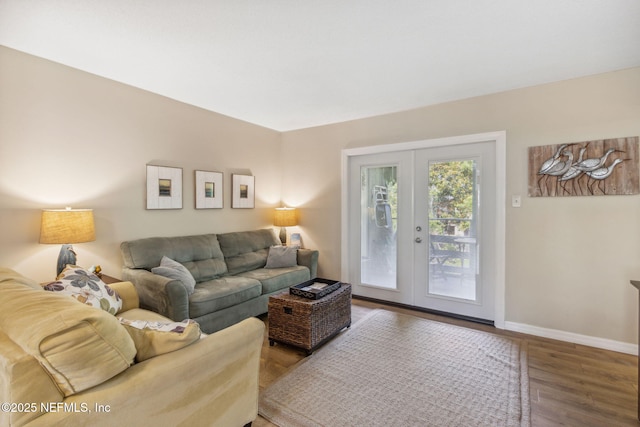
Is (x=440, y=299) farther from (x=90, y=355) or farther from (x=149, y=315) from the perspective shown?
(x=90, y=355)

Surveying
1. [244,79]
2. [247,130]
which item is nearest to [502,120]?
[244,79]

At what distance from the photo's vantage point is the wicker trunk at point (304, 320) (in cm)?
254

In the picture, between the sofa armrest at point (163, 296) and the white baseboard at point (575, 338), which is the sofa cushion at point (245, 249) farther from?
the white baseboard at point (575, 338)

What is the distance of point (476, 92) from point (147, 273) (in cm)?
373

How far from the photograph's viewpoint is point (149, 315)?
2266mm

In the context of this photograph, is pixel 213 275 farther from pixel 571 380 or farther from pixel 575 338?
pixel 575 338

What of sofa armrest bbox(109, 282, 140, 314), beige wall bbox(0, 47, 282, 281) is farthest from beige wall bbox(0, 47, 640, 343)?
sofa armrest bbox(109, 282, 140, 314)

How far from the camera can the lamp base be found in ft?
7.97

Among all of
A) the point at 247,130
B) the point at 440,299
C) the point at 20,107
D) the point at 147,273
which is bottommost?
the point at 440,299

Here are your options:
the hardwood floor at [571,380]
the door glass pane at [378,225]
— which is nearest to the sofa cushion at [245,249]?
the hardwood floor at [571,380]

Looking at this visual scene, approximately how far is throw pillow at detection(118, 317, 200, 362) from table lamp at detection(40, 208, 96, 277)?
1.55 metres

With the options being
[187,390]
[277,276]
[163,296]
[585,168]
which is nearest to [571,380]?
[585,168]

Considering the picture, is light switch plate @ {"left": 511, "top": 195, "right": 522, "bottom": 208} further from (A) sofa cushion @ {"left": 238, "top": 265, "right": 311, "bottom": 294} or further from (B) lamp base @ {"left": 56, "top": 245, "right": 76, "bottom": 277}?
(B) lamp base @ {"left": 56, "top": 245, "right": 76, "bottom": 277}

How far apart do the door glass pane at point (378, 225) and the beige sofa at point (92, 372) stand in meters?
2.79
